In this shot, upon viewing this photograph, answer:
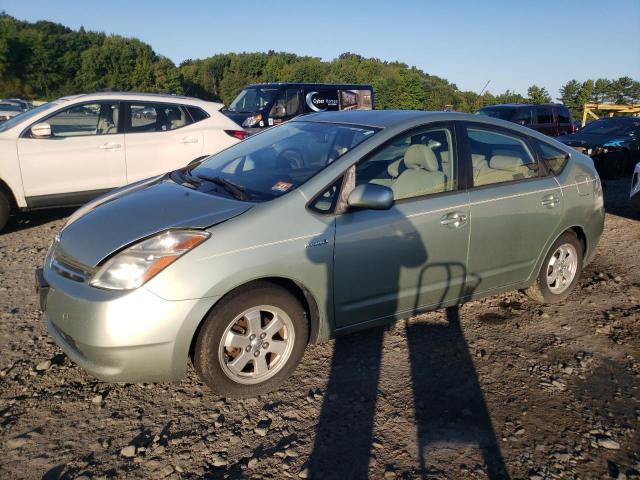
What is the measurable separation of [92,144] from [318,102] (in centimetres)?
679

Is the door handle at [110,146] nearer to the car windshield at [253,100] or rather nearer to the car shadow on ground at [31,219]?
the car shadow on ground at [31,219]

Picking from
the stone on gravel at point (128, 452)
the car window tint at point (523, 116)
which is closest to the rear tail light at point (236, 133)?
the stone on gravel at point (128, 452)

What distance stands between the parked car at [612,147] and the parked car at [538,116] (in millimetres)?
2444

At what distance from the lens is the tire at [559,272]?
4.25m

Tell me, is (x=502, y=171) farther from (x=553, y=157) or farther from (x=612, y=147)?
(x=612, y=147)

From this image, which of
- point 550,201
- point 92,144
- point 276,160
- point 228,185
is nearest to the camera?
→ point 228,185

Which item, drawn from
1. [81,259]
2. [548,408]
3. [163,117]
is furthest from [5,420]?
[163,117]

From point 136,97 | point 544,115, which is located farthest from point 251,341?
point 544,115

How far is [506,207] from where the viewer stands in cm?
372

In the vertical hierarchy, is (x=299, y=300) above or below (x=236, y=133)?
below

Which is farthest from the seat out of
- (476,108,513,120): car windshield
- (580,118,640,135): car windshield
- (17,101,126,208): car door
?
(476,108,513,120): car windshield

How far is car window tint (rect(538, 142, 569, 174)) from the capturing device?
4.15 metres

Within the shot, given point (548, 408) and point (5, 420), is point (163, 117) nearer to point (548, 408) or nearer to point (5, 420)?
point (5, 420)

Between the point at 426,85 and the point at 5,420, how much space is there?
289 feet
